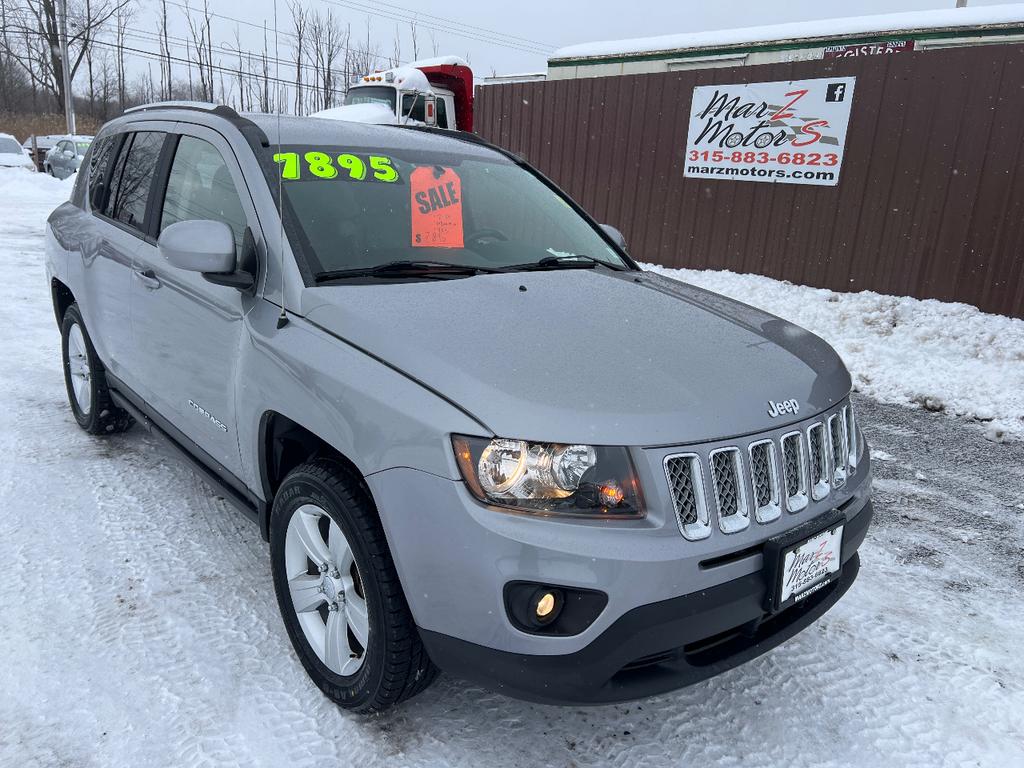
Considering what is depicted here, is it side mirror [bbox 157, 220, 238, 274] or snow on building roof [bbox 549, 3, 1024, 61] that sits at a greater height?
snow on building roof [bbox 549, 3, 1024, 61]

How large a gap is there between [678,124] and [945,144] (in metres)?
3.24

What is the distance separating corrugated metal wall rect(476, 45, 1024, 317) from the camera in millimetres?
7102

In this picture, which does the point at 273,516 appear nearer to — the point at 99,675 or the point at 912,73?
the point at 99,675

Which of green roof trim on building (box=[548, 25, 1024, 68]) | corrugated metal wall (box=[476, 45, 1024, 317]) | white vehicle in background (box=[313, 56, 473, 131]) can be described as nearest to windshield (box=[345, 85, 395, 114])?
white vehicle in background (box=[313, 56, 473, 131])

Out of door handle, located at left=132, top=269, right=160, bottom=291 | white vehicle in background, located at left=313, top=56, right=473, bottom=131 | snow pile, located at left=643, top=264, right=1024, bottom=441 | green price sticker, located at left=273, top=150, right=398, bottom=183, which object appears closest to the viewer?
green price sticker, located at left=273, top=150, right=398, bottom=183

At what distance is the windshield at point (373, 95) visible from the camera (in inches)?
573

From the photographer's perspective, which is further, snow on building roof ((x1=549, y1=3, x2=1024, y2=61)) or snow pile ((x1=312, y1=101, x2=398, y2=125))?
snow pile ((x1=312, y1=101, x2=398, y2=125))

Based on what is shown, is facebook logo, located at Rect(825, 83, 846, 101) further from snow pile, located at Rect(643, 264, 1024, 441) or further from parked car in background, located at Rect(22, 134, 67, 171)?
parked car in background, located at Rect(22, 134, 67, 171)

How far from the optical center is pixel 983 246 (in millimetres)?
7211

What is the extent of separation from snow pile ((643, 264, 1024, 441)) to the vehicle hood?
381 cm

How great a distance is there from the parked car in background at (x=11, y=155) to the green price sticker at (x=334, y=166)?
22.2 meters

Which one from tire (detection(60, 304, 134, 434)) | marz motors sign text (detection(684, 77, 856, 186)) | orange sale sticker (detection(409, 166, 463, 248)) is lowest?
tire (detection(60, 304, 134, 434))

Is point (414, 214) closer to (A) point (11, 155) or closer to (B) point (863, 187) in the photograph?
(B) point (863, 187)

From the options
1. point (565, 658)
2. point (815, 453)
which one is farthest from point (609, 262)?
point (565, 658)
